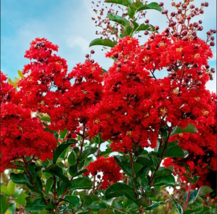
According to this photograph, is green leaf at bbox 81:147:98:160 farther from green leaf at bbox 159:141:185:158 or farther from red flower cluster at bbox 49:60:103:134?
green leaf at bbox 159:141:185:158

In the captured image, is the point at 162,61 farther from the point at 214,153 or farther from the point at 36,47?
Answer: the point at 214,153

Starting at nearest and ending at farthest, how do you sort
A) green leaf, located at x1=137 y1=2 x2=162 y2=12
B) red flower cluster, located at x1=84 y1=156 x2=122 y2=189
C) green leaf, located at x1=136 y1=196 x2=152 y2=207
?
green leaf, located at x1=136 y1=196 x2=152 y2=207 < red flower cluster, located at x1=84 y1=156 x2=122 y2=189 < green leaf, located at x1=137 y1=2 x2=162 y2=12

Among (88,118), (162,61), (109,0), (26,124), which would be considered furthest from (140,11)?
(26,124)

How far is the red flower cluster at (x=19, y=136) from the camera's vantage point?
6.13 ft

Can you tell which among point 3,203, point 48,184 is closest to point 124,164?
point 48,184

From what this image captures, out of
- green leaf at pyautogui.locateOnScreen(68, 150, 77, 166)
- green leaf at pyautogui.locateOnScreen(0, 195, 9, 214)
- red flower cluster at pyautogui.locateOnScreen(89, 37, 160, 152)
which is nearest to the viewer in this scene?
red flower cluster at pyautogui.locateOnScreen(89, 37, 160, 152)

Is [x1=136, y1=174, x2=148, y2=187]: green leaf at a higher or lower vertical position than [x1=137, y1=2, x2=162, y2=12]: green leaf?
lower

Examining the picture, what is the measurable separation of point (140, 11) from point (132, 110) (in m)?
1.41

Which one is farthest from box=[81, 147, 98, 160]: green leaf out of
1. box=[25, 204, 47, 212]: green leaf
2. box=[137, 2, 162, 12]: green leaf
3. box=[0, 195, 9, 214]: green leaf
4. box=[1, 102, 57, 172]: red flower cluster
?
box=[137, 2, 162, 12]: green leaf

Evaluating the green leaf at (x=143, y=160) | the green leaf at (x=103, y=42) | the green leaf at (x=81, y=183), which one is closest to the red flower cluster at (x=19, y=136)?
the green leaf at (x=81, y=183)

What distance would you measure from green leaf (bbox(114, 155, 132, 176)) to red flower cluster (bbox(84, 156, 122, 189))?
43 cm

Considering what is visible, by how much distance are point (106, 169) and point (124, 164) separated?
520 mm

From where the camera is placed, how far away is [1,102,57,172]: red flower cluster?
1.87 metres

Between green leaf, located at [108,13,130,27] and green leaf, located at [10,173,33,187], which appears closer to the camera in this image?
green leaf, located at [10,173,33,187]
